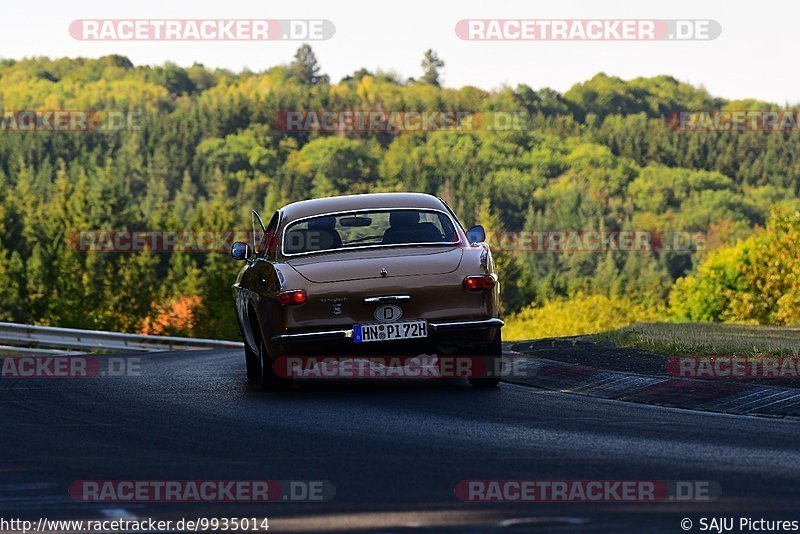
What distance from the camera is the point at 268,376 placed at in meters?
11.8

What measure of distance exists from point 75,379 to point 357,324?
405 cm

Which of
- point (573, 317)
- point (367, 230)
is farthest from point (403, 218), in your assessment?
point (573, 317)

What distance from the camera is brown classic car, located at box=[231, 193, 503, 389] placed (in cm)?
1114

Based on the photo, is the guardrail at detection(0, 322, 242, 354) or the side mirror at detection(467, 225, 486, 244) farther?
the guardrail at detection(0, 322, 242, 354)

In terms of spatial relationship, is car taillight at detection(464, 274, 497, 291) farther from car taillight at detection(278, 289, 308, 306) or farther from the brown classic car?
car taillight at detection(278, 289, 308, 306)

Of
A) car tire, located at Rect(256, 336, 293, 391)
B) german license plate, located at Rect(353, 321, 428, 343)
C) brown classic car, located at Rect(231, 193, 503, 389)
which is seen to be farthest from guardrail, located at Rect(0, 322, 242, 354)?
german license plate, located at Rect(353, 321, 428, 343)

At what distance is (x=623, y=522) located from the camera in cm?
586

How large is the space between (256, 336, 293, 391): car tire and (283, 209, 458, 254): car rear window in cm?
88

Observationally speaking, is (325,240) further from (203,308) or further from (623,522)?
(203,308)

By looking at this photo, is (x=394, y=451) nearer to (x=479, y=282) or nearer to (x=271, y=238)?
(x=479, y=282)

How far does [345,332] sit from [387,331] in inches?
12.9

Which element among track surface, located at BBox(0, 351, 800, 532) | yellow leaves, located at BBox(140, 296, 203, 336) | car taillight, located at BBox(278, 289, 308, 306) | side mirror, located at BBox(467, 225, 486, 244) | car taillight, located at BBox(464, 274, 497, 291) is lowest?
yellow leaves, located at BBox(140, 296, 203, 336)

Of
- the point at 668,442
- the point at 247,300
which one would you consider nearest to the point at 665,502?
the point at 668,442

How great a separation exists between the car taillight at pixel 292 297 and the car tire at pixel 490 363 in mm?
1621
